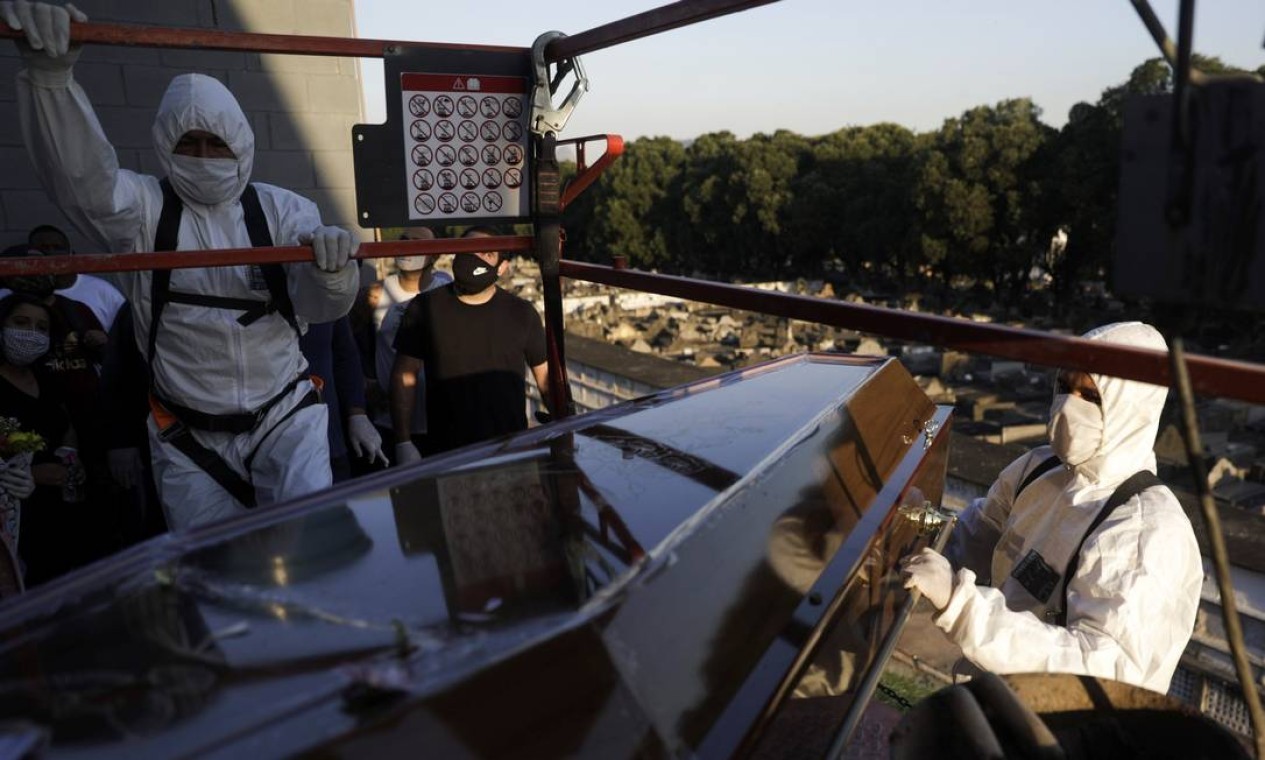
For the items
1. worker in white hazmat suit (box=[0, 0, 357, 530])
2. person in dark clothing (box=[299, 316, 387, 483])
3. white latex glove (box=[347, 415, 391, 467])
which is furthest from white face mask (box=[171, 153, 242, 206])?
white latex glove (box=[347, 415, 391, 467])

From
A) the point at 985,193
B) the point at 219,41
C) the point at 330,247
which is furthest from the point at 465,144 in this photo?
the point at 985,193

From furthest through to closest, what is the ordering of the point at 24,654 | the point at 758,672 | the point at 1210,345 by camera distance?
the point at 1210,345
the point at 758,672
the point at 24,654

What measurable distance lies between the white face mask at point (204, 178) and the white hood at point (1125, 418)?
2175 millimetres

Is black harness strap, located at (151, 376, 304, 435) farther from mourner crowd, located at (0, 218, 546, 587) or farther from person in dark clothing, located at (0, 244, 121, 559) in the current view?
person in dark clothing, located at (0, 244, 121, 559)

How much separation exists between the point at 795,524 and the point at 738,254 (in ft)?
159

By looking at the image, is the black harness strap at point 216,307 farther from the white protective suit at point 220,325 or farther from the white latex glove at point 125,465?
the white latex glove at point 125,465

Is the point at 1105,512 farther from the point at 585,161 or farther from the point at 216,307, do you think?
the point at 216,307

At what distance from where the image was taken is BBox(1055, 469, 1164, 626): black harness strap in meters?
1.90

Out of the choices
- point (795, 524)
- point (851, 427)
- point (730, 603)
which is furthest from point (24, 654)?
point (851, 427)

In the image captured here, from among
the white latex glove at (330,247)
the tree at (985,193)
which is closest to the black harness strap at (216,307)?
the white latex glove at (330,247)

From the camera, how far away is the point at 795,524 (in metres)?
1.60

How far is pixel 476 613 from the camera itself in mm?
1122

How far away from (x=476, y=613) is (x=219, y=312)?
1.57m

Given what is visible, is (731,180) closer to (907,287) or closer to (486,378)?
(907,287)
